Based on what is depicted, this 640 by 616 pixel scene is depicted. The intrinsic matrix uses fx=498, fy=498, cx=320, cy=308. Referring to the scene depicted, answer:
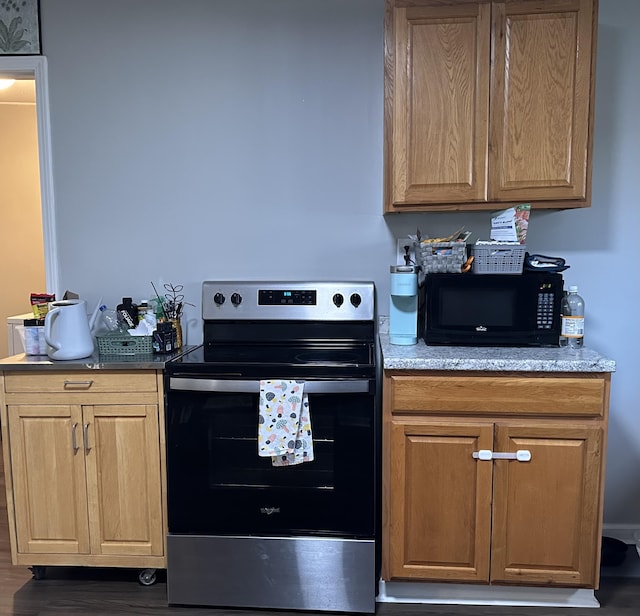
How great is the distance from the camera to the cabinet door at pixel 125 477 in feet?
5.87

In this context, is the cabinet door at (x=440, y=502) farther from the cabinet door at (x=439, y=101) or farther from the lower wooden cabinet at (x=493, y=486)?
the cabinet door at (x=439, y=101)

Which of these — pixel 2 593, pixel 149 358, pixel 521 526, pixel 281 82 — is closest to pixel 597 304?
pixel 521 526

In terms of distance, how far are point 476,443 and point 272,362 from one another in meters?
0.73

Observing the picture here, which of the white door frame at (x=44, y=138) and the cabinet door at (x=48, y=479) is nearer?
the cabinet door at (x=48, y=479)

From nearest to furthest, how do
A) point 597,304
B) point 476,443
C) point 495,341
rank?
point 476,443, point 495,341, point 597,304

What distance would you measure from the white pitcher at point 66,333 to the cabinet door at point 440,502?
1197mm

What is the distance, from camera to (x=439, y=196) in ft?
6.03

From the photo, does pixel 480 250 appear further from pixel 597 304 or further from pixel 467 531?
pixel 467 531

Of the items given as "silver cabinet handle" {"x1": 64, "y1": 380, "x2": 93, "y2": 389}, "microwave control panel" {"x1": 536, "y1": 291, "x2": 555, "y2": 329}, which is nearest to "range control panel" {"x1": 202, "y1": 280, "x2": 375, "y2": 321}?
"silver cabinet handle" {"x1": 64, "y1": 380, "x2": 93, "y2": 389}

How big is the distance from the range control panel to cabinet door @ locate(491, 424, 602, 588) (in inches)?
28.8

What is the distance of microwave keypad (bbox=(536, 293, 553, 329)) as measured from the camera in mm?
1776

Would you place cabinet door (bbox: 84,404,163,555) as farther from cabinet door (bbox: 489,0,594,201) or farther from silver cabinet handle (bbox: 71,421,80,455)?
cabinet door (bbox: 489,0,594,201)

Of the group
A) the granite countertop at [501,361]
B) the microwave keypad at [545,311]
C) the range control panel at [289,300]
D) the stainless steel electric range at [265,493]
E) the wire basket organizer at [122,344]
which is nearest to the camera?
the granite countertop at [501,361]

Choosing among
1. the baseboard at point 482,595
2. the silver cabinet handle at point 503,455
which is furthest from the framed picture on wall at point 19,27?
the baseboard at point 482,595
